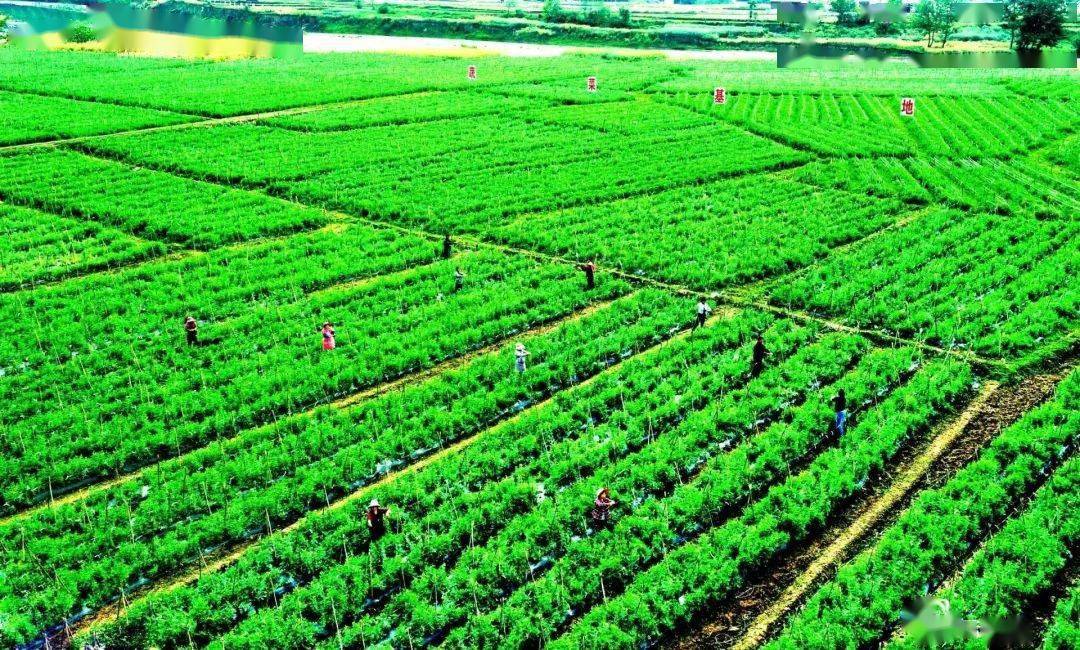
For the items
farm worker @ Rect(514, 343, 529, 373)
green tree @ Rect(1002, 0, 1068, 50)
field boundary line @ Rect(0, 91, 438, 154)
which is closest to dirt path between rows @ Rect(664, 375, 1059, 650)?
farm worker @ Rect(514, 343, 529, 373)

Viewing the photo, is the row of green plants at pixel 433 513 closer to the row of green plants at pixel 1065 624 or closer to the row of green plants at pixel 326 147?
the row of green plants at pixel 1065 624

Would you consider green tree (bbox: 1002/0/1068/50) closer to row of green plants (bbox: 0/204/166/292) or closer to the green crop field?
the green crop field

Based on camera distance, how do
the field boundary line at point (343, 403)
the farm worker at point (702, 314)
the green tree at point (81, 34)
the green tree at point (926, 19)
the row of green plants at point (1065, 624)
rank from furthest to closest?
the green tree at point (926, 19), the green tree at point (81, 34), the farm worker at point (702, 314), the field boundary line at point (343, 403), the row of green plants at point (1065, 624)

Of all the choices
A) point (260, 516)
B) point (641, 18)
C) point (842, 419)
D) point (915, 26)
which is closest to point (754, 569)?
point (842, 419)

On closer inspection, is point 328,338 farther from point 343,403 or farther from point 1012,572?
point 1012,572

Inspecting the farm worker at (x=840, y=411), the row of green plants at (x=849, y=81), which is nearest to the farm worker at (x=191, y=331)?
the farm worker at (x=840, y=411)

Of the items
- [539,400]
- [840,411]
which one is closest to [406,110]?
[539,400]
